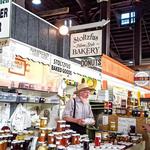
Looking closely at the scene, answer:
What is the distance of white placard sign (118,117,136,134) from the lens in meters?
4.81

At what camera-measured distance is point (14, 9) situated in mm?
5797

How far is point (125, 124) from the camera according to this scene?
16.1 feet

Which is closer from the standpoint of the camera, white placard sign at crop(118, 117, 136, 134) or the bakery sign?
white placard sign at crop(118, 117, 136, 134)

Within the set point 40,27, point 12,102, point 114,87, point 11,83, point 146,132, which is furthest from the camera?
point 114,87

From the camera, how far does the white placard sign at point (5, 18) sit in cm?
351

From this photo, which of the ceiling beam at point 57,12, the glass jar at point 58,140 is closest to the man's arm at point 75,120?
the glass jar at point 58,140

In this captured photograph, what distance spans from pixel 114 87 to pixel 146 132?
4.58m

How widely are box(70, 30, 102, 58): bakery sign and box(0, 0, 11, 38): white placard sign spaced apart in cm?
245


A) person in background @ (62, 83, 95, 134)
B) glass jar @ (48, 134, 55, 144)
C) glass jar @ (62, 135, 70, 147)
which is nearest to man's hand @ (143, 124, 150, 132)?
person in background @ (62, 83, 95, 134)

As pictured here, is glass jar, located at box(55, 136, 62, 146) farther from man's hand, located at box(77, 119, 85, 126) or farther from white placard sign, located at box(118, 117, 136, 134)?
white placard sign, located at box(118, 117, 136, 134)

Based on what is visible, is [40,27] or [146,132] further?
[40,27]

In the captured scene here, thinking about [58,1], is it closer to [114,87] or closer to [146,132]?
[114,87]

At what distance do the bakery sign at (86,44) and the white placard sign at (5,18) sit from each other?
2.45 meters

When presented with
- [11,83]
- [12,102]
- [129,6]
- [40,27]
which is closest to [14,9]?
[40,27]
